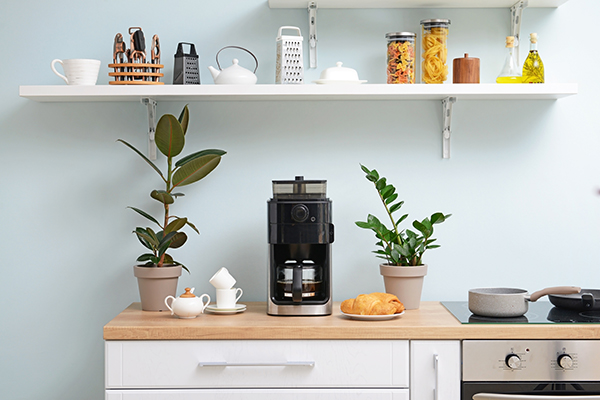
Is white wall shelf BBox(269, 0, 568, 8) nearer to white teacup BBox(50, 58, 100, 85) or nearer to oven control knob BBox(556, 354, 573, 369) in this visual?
white teacup BBox(50, 58, 100, 85)

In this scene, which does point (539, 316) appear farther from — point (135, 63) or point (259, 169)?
point (135, 63)

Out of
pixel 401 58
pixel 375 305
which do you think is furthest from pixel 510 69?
pixel 375 305

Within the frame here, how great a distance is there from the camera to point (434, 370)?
5.63ft

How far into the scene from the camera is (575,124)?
7.27 ft

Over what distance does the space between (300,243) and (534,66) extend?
3.43 feet

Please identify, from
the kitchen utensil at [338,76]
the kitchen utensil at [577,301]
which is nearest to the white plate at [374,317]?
the kitchen utensil at [577,301]

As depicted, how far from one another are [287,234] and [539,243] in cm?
Result: 105

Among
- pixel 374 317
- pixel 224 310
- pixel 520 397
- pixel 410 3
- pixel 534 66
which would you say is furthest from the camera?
pixel 410 3

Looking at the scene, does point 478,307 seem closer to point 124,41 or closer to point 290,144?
point 290,144

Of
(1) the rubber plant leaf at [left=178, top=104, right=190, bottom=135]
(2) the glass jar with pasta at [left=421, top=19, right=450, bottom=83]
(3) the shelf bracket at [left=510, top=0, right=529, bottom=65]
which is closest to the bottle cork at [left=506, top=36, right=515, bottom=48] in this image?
(3) the shelf bracket at [left=510, top=0, right=529, bottom=65]

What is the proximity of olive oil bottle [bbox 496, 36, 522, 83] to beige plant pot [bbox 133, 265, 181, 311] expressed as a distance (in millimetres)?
1348

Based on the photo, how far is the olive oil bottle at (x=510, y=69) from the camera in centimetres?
203

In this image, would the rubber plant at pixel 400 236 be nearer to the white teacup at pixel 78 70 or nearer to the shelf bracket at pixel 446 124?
the shelf bracket at pixel 446 124

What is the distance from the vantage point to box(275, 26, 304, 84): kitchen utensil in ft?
6.56
